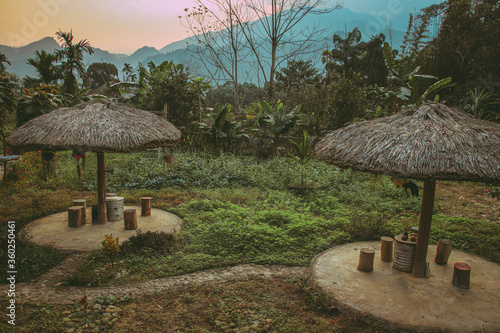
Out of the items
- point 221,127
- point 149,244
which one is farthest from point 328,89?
point 149,244

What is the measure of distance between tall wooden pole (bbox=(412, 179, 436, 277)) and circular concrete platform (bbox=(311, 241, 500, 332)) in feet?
0.52

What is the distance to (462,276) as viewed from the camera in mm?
3598

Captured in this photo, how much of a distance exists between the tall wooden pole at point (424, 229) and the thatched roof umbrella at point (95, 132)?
13.9ft

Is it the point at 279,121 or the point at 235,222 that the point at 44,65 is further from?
the point at 235,222

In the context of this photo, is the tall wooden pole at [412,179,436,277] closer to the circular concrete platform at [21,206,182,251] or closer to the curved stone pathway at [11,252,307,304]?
the curved stone pathway at [11,252,307,304]

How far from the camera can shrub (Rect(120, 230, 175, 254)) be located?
181 inches

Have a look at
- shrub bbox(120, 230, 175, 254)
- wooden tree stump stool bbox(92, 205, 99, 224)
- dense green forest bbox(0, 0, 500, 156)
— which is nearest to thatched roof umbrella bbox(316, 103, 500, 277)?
shrub bbox(120, 230, 175, 254)

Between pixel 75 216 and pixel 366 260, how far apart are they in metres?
4.88

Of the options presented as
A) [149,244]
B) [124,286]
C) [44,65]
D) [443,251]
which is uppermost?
[44,65]

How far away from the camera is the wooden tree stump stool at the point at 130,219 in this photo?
17.9 ft

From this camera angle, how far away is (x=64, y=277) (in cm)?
390

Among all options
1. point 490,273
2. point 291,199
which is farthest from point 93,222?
point 490,273

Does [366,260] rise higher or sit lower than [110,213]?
higher

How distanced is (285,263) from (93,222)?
3.72 meters
